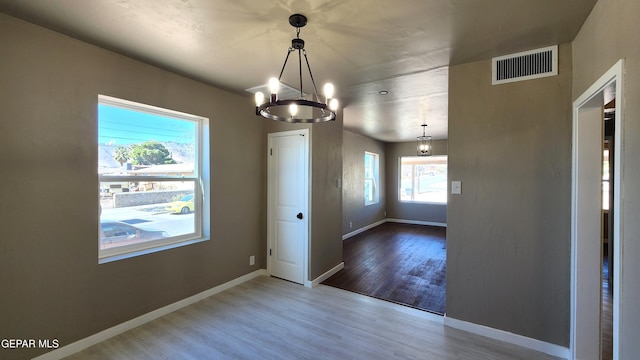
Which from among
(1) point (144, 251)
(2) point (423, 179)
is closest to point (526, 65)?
(1) point (144, 251)

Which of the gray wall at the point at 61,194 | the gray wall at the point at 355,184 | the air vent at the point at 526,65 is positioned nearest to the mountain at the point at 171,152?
the gray wall at the point at 61,194

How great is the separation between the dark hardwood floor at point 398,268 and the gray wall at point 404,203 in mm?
1180

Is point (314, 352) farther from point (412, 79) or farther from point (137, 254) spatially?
point (412, 79)

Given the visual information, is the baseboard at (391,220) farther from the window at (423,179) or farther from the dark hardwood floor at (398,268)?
the window at (423,179)

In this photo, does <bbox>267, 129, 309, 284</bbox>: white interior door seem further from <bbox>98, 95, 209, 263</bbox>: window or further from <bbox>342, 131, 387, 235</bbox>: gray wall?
<bbox>342, 131, 387, 235</bbox>: gray wall

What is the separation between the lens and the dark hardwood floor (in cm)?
332

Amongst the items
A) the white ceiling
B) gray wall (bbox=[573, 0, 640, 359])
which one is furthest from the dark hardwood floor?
the white ceiling

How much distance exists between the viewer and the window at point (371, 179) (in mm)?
7711

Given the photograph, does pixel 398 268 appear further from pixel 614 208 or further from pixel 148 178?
pixel 148 178

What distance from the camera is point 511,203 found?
2410mm

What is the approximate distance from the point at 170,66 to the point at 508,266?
3.81 m

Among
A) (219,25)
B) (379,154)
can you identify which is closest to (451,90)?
(219,25)

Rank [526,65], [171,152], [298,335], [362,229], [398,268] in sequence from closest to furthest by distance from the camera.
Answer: [526,65] → [298,335] → [171,152] → [398,268] → [362,229]

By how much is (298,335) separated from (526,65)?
3.19 metres
